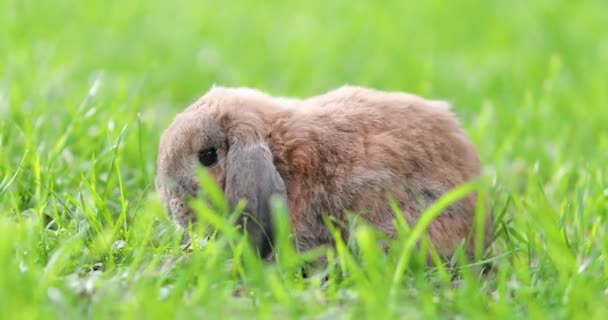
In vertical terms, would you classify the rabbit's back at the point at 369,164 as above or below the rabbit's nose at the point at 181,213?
above

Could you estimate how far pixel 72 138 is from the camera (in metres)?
4.45


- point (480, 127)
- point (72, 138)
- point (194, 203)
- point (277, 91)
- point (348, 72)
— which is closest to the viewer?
point (194, 203)

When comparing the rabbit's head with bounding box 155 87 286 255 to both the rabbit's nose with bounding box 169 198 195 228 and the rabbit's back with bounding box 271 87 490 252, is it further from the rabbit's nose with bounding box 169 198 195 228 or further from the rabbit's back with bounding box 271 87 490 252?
the rabbit's back with bounding box 271 87 490 252

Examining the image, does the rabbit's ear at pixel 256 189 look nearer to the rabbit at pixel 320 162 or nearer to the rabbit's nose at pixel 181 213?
the rabbit at pixel 320 162

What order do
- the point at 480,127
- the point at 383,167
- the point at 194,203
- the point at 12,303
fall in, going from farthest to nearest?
the point at 480,127
the point at 383,167
the point at 194,203
the point at 12,303

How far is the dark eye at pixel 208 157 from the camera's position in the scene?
3822mm

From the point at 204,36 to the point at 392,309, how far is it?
5555mm

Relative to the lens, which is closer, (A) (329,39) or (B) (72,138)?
(B) (72,138)

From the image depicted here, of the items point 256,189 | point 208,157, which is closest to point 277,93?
point 208,157

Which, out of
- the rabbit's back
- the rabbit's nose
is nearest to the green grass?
the rabbit's nose

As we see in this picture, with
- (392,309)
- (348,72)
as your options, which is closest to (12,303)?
(392,309)

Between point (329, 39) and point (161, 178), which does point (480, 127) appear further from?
point (329, 39)

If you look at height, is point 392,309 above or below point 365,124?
below

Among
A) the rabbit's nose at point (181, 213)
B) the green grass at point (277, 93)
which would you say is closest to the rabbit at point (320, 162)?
the rabbit's nose at point (181, 213)
